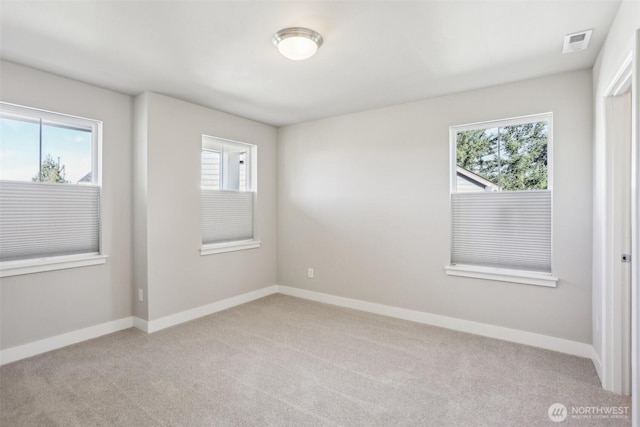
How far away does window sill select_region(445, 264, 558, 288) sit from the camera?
306 centimetres

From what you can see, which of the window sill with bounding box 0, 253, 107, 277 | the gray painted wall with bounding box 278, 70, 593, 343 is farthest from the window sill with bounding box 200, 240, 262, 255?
the window sill with bounding box 0, 253, 107, 277

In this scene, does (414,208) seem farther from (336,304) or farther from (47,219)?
(47,219)

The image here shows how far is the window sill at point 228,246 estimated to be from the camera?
4104 millimetres

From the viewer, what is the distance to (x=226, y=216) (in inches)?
175

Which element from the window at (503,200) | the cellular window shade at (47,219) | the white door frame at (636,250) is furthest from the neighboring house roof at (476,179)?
the cellular window shade at (47,219)

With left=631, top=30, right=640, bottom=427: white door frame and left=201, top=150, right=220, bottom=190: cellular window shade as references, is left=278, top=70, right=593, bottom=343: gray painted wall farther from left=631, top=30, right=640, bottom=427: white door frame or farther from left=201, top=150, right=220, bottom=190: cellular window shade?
left=631, top=30, right=640, bottom=427: white door frame

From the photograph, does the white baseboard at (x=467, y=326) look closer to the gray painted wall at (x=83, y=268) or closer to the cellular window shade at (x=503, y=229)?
the cellular window shade at (x=503, y=229)

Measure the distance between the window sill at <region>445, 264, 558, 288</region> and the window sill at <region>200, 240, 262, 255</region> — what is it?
260 centimetres

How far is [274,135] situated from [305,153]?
2.11 feet

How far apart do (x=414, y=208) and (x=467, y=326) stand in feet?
4.56

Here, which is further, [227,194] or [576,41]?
[227,194]

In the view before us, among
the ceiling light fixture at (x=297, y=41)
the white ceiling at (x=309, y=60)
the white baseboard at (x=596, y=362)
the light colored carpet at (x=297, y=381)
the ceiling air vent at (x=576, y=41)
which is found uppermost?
the white ceiling at (x=309, y=60)

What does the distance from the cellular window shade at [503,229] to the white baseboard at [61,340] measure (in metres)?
3.74

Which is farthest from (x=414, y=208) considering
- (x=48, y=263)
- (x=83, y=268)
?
(x=48, y=263)
